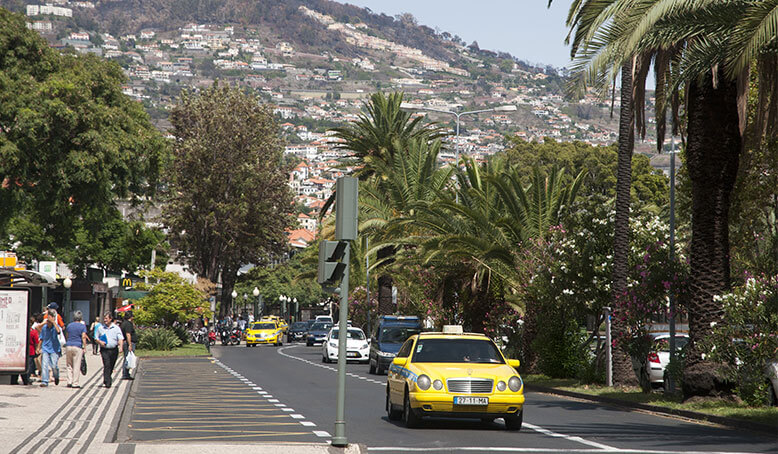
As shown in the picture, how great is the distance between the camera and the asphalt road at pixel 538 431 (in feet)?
49.8

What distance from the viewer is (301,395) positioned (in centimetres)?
2639

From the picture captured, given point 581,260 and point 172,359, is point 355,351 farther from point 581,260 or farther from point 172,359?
point 581,260

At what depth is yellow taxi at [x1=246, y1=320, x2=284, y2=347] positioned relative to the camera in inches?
2889

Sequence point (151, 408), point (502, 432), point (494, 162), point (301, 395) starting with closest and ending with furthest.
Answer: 1. point (502, 432)
2. point (151, 408)
3. point (301, 395)
4. point (494, 162)

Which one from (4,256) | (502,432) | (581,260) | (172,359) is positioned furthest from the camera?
(172,359)

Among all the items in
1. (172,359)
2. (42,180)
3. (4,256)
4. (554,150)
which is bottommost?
(172,359)

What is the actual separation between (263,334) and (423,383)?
186 feet

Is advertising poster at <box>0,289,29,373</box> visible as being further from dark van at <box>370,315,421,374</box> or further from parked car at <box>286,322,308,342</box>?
parked car at <box>286,322,308,342</box>

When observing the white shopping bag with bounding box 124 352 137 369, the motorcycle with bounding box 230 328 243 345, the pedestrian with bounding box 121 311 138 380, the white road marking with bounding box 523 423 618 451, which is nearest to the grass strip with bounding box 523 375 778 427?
the white road marking with bounding box 523 423 618 451

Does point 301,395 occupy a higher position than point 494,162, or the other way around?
point 494,162

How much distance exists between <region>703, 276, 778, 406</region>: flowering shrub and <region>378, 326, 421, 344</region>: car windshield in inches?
682

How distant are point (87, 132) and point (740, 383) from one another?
21.9 m

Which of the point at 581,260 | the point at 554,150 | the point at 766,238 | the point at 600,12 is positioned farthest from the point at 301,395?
the point at 554,150

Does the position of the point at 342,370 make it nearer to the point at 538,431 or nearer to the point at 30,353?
the point at 538,431
